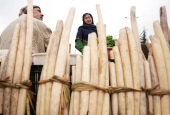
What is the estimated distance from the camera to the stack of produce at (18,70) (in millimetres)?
1058

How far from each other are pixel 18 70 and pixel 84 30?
2267 mm

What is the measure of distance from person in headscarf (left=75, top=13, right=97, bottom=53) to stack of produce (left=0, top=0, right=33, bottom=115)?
2014 mm

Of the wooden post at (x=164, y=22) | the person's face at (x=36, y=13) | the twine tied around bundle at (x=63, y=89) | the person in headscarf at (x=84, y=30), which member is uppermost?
the person's face at (x=36, y=13)

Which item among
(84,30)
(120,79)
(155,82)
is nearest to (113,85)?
(120,79)

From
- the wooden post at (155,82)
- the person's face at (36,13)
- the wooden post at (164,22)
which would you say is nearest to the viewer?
the wooden post at (155,82)

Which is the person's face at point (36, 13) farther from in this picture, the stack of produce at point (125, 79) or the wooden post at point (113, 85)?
the wooden post at point (113, 85)

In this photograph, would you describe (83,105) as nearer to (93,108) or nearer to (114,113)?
(93,108)

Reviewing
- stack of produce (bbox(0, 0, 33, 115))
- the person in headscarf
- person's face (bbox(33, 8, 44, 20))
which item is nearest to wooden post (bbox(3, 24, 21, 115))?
stack of produce (bbox(0, 0, 33, 115))

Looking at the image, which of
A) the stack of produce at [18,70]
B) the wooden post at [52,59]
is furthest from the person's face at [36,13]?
the wooden post at [52,59]

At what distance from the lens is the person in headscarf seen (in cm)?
323

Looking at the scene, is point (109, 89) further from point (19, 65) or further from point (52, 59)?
point (19, 65)

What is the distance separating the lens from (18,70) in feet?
3.63

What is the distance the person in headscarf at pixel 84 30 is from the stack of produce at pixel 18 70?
201cm

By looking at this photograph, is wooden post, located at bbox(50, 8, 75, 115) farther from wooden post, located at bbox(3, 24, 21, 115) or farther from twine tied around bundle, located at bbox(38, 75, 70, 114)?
wooden post, located at bbox(3, 24, 21, 115)
